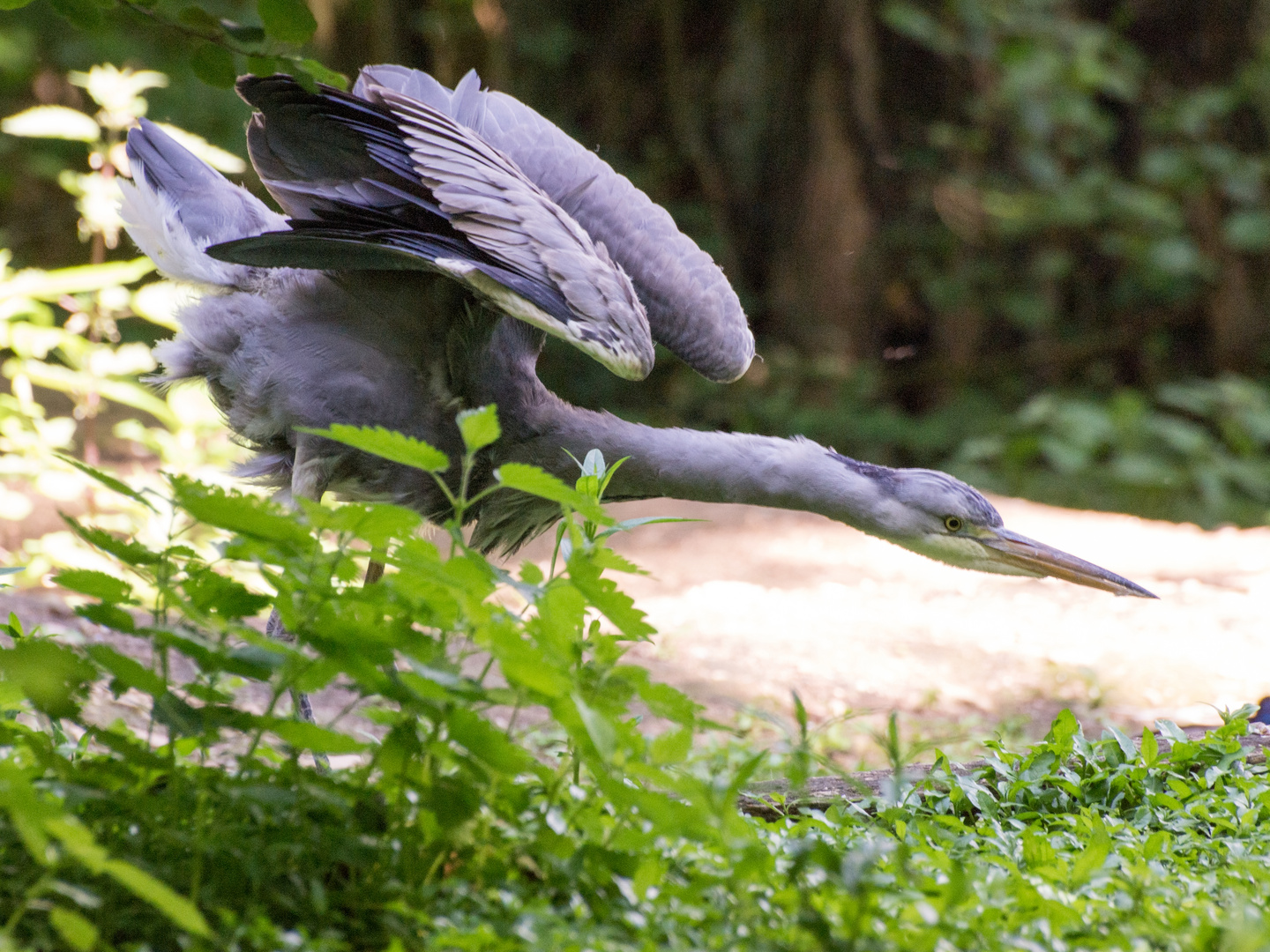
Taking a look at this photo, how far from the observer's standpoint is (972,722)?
13.6 ft

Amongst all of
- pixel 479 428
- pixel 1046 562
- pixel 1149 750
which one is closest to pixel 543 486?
pixel 479 428

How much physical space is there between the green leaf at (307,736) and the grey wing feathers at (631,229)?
2189 millimetres

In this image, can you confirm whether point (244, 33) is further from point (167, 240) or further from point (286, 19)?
point (167, 240)

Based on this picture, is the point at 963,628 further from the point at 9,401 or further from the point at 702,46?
the point at 702,46

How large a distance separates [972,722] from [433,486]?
6.34 feet

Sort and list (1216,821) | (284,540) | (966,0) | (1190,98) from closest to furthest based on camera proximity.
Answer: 1. (284,540)
2. (1216,821)
3. (966,0)
4. (1190,98)

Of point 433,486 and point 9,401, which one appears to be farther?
point 9,401

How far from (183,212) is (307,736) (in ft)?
8.51

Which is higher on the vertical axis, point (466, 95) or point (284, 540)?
point (466, 95)

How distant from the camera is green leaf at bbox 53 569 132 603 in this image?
1.81 m

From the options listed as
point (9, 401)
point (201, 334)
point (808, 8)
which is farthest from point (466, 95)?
point (808, 8)

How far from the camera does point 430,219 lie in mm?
3215

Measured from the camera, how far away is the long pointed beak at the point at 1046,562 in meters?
3.62

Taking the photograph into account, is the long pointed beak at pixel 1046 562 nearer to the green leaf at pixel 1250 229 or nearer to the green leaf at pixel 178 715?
the green leaf at pixel 178 715
